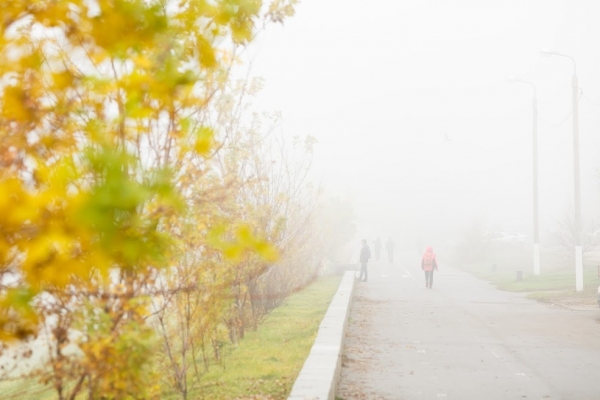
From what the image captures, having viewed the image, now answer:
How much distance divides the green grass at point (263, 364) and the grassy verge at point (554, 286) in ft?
26.9

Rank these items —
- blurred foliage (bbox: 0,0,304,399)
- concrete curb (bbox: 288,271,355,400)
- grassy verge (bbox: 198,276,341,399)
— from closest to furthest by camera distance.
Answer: blurred foliage (bbox: 0,0,304,399), concrete curb (bbox: 288,271,355,400), grassy verge (bbox: 198,276,341,399)

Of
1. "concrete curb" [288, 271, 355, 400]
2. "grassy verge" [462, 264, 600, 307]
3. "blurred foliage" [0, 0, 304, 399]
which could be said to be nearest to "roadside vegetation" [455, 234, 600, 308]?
"grassy verge" [462, 264, 600, 307]

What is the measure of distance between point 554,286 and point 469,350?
49.8 feet

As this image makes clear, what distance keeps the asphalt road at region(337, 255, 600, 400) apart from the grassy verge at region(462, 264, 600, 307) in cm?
112

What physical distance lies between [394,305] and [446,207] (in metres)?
121

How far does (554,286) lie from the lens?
2652 cm

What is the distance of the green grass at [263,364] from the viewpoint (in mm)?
8422

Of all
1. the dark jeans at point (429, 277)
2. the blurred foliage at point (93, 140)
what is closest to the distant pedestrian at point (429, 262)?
the dark jeans at point (429, 277)

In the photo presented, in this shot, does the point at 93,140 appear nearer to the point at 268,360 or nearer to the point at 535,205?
the point at 268,360

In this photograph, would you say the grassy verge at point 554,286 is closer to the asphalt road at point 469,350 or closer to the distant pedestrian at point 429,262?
the asphalt road at point 469,350

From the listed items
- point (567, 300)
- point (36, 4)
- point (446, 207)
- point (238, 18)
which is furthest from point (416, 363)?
point (446, 207)

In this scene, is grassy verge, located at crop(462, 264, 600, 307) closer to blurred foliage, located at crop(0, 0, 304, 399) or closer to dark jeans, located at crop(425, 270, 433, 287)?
dark jeans, located at crop(425, 270, 433, 287)

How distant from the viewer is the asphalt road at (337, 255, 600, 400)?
9.40 metres

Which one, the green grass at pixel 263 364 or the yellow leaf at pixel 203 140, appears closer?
the yellow leaf at pixel 203 140
